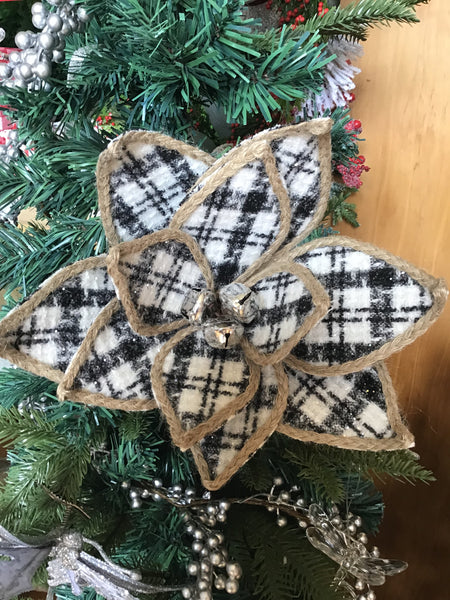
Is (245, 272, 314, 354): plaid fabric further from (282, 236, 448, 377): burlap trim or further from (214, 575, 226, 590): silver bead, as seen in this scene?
(214, 575, 226, 590): silver bead

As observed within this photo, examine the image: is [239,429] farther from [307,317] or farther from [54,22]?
[54,22]

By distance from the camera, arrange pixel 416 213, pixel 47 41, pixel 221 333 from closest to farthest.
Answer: pixel 221 333 → pixel 47 41 → pixel 416 213

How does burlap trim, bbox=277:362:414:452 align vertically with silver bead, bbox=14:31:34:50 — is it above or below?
below

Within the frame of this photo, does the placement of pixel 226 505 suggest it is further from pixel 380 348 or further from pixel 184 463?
pixel 380 348

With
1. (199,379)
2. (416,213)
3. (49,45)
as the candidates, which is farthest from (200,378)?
(416,213)

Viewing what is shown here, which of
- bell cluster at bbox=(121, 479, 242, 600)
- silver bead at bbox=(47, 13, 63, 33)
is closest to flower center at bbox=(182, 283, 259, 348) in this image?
bell cluster at bbox=(121, 479, 242, 600)

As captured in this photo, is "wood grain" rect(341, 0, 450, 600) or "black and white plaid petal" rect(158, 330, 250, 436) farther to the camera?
"wood grain" rect(341, 0, 450, 600)

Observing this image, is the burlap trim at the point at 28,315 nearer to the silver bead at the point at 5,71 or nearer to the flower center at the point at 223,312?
the flower center at the point at 223,312
